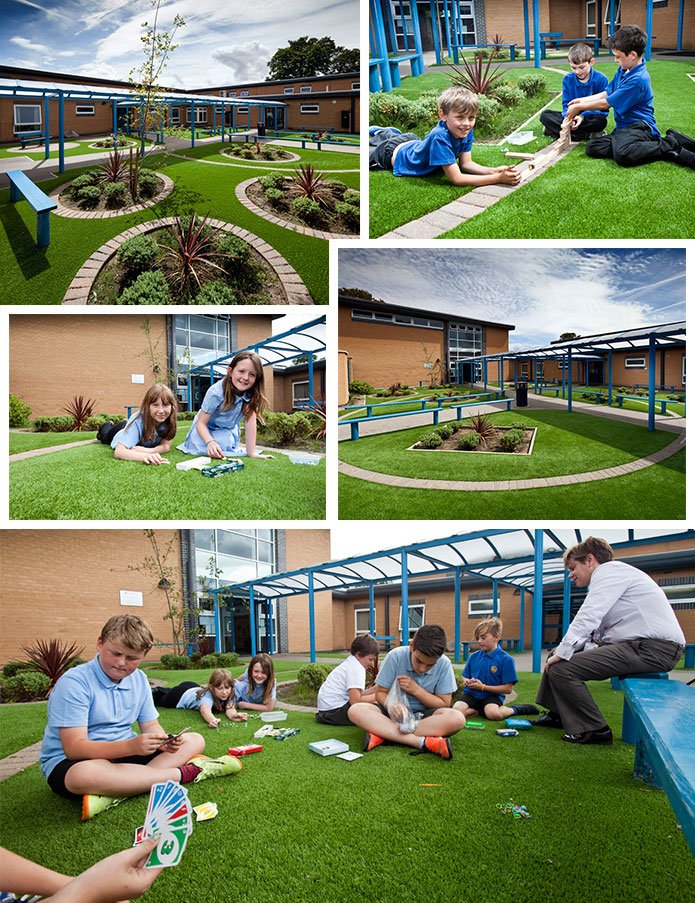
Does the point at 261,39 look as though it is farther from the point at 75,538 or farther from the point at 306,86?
the point at 75,538

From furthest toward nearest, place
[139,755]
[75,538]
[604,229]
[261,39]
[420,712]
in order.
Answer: [75,538], [261,39], [604,229], [420,712], [139,755]

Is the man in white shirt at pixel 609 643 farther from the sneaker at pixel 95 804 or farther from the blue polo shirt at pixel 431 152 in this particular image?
the blue polo shirt at pixel 431 152

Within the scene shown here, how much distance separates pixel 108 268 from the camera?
16.5ft

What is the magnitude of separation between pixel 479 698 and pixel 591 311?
3500 millimetres

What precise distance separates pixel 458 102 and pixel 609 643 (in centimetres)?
456

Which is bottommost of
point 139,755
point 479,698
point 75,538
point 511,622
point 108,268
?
point 511,622

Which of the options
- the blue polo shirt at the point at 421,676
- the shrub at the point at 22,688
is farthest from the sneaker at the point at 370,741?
the shrub at the point at 22,688

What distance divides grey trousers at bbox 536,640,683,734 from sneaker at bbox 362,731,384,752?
1052 millimetres

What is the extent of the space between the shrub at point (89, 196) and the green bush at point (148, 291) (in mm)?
1056

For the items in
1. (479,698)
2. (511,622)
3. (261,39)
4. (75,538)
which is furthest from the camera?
(511,622)

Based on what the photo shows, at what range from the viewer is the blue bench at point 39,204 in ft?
16.2

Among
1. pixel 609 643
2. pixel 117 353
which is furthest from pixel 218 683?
pixel 117 353

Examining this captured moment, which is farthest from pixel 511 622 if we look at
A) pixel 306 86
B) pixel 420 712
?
pixel 306 86

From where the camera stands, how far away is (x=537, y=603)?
5.25m
